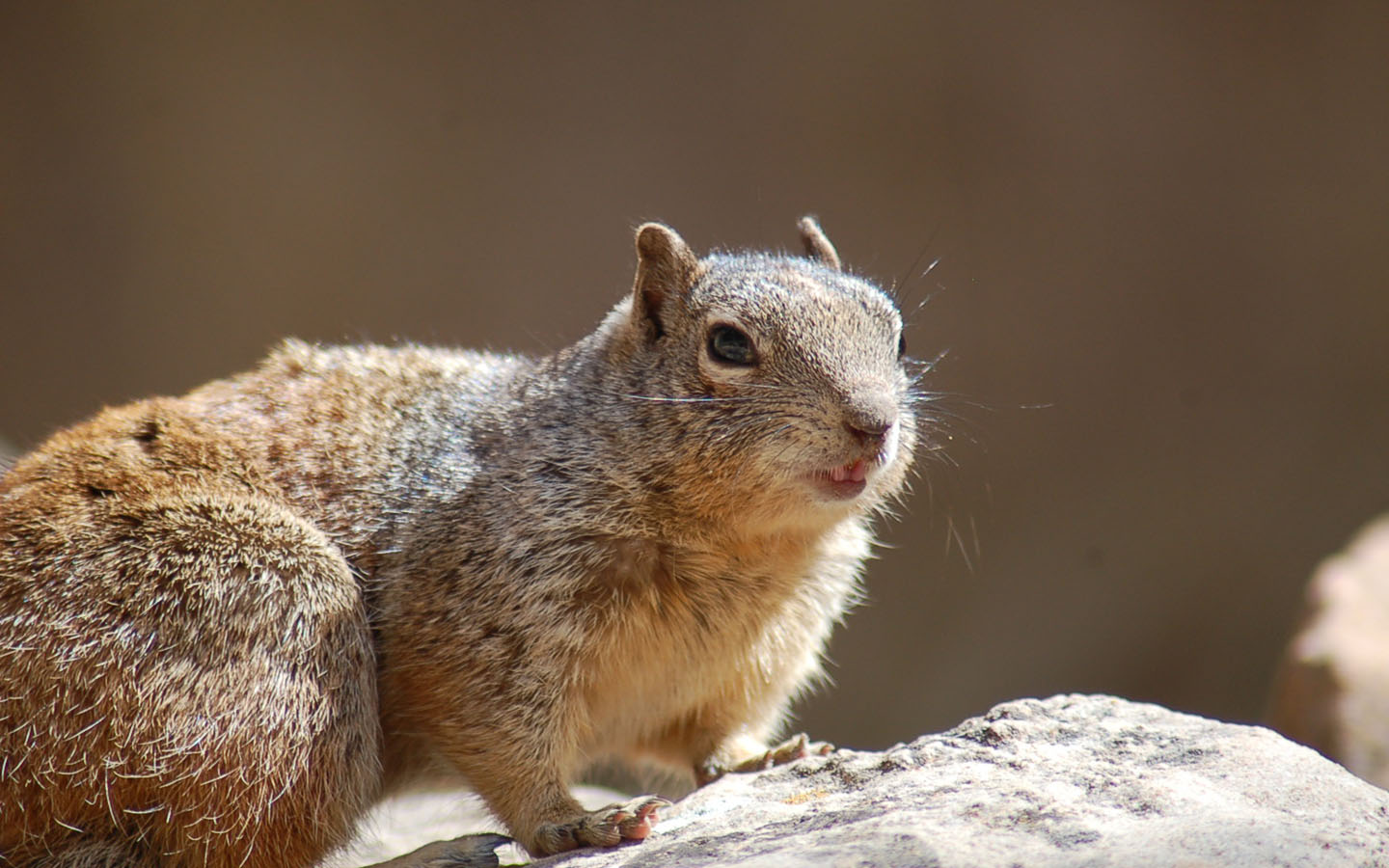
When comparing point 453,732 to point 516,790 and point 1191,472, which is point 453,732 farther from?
point 1191,472

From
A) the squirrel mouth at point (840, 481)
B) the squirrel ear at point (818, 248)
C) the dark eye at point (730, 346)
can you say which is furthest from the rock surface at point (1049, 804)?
the squirrel ear at point (818, 248)

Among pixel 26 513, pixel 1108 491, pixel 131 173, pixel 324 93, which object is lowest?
pixel 26 513

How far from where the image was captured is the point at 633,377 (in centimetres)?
489

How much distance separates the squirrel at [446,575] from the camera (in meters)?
4.11

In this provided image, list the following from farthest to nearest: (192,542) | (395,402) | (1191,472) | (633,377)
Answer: (1191,472), (395,402), (633,377), (192,542)

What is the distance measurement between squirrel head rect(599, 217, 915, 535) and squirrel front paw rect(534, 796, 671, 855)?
1.04 metres

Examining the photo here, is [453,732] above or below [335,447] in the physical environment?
below

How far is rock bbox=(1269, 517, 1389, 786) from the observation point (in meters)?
5.96

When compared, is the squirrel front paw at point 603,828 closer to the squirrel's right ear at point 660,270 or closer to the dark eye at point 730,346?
the dark eye at point 730,346

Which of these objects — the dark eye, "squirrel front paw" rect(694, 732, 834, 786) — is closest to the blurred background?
"squirrel front paw" rect(694, 732, 834, 786)

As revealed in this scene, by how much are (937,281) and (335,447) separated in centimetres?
708

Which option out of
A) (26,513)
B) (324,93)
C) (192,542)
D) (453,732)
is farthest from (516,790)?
(324,93)

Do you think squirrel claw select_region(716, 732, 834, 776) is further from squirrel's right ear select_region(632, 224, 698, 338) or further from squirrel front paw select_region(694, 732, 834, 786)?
squirrel's right ear select_region(632, 224, 698, 338)

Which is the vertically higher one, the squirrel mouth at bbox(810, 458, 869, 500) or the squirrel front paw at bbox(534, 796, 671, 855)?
the squirrel mouth at bbox(810, 458, 869, 500)
